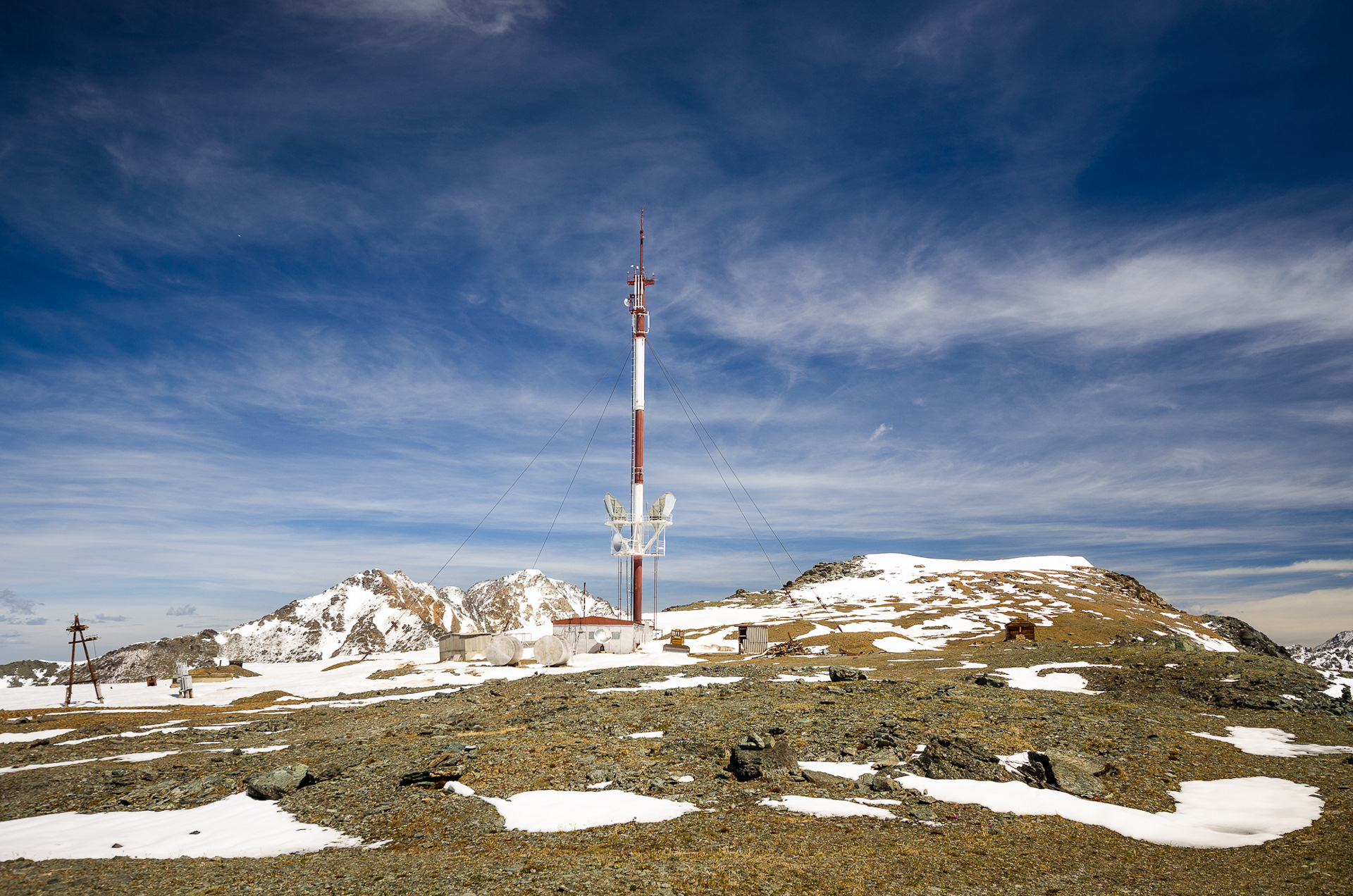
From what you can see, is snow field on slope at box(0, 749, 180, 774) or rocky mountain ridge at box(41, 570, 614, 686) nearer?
snow field on slope at box(0, 749, 180, 774)

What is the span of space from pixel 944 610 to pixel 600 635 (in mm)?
41301

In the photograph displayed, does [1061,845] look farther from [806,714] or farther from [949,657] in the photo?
[949,657]

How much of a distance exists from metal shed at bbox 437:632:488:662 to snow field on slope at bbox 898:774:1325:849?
46.8 metres

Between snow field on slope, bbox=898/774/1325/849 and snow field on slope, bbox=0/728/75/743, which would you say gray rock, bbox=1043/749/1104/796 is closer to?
snow field on slope, bbox=898/774/1325/849

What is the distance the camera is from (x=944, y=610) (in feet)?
256

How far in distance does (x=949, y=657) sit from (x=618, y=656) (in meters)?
25.7

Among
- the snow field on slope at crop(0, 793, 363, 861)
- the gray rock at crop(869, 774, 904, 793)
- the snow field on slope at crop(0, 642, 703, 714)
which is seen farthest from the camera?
the snow field on slope at crop(0, 642, 703, 714)

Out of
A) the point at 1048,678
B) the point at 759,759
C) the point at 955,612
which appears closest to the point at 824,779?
the point at 759,759

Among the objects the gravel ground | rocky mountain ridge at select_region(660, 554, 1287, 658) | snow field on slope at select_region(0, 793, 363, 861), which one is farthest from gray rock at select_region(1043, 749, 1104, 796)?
rocky mountain ridge at select_region(660, 554, 1287, 658)

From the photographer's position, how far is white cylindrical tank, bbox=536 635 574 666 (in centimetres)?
5178

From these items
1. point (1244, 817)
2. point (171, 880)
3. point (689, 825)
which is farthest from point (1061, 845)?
point (171, 880)

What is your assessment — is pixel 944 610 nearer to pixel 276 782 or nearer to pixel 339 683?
pixel 339 683

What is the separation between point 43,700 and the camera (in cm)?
4619

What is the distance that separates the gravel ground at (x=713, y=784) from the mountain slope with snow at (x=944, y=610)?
67.4 ft
